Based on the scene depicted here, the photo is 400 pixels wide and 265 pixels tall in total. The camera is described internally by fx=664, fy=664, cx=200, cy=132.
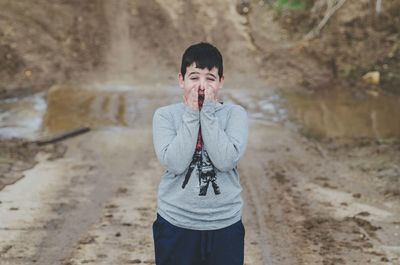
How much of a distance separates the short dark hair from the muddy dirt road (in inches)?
111

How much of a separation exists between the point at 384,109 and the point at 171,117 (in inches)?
466

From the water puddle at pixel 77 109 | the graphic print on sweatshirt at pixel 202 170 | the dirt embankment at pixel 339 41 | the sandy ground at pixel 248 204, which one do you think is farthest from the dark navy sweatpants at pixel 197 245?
the dirt embankment at pixel 339 41

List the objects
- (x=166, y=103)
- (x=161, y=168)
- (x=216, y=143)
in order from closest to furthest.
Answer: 1. (x=216, y=143)
2. (x=161, y=168)
3. (x=166, y=103)

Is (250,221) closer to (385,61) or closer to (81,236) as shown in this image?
(81,236)

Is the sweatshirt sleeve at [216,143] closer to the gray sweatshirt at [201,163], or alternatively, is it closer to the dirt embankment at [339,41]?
the gray sweatshirt at [201,163]

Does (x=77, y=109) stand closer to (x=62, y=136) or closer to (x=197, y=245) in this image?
(x=62, y=136)

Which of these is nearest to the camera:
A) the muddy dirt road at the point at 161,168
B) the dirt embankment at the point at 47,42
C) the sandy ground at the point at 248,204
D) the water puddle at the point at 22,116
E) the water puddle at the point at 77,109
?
the sandy ground at the point at 248,204

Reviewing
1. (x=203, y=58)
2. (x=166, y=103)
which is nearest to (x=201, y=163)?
(x=203, y=58)

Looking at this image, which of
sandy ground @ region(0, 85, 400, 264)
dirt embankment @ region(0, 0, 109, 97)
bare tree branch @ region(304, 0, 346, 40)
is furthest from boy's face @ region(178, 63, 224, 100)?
bare tree branch @ region(304, 0, 346, 40)

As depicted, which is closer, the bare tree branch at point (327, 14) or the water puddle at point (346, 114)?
the water puddle at point (346, 114)

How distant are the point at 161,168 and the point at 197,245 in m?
6.36

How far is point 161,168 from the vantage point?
30.5 ft

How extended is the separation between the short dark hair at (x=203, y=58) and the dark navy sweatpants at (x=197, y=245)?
704mm

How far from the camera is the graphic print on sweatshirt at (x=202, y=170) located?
9.61 ft
